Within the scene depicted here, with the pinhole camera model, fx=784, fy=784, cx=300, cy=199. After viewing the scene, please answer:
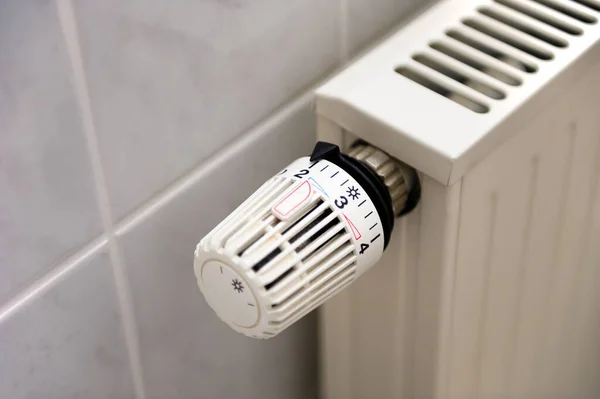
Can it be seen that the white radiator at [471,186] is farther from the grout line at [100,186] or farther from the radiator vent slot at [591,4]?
the grout line at [100,186]

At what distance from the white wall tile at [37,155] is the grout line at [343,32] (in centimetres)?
18

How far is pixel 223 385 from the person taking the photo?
0.52 meters

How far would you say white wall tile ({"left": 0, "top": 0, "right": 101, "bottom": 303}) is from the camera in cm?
31

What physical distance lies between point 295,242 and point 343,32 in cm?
17

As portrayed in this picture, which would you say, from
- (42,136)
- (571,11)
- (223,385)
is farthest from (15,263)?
(571,11)

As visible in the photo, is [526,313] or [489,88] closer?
[489,88]

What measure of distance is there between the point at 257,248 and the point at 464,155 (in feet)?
0.35

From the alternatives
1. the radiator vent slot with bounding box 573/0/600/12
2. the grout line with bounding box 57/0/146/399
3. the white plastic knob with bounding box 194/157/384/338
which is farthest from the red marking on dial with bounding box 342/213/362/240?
the radiator vent slot with bounding box 573/0/600/12

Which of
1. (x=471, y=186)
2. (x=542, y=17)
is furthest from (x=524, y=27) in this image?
(x=471, y=186)

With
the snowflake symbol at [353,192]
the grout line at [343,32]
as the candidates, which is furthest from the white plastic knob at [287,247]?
the grout line at [343,32]

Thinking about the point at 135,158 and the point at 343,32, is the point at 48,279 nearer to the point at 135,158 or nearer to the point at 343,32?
the point at 135,158

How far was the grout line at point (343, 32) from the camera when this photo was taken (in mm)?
458

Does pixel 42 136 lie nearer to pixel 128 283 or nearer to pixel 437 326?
pixel 128 283

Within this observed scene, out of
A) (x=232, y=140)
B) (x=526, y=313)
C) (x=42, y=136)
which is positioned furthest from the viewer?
(x=526, y=313)
